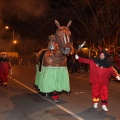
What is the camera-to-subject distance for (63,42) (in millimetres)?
9398

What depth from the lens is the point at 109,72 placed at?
28.3 feet

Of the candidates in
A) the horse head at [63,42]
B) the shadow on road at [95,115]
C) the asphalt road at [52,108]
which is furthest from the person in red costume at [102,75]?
the horse head at [63,42]

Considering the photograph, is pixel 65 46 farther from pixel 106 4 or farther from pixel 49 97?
pixel 106 4

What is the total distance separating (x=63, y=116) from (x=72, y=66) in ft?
53.4

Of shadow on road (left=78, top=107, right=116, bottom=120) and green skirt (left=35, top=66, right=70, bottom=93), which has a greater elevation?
green skirt (left=35, top=66, right=70, bottom=93)

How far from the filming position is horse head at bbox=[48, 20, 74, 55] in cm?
923

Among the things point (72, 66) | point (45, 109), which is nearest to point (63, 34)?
point (45, 109)

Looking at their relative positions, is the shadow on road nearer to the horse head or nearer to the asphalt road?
the asphalt road

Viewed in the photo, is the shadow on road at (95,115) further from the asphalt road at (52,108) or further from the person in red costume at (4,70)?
the person in red costume at (4,70)

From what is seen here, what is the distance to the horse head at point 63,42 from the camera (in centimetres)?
923

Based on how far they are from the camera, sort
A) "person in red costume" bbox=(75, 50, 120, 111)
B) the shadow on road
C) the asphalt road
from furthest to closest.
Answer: "person in red costume" bbox=(75, 50, 120, 111), the asphalt road, the shadow on road

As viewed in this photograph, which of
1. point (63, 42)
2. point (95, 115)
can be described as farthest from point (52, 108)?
point (63, 42)

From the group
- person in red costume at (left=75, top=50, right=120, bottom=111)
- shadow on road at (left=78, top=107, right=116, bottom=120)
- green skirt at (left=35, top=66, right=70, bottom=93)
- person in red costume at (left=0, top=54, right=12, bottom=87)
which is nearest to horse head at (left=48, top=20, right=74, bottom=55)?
green skirt at (left=35, top=66, right=70, bottom=93)

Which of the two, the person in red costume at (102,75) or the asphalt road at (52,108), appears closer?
the asphalt road at (52,108)
